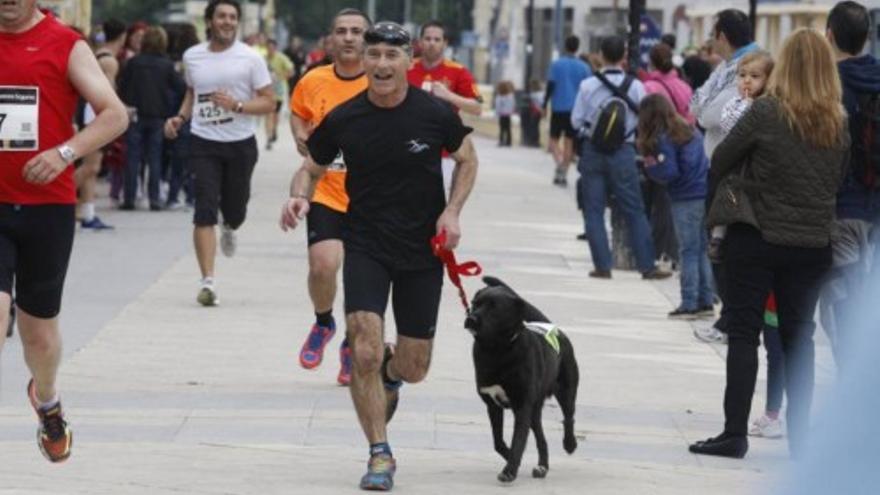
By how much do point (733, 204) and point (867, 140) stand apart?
3.11 feet

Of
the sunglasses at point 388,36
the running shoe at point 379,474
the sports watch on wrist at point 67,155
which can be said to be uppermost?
the sunglasses at point 388,36

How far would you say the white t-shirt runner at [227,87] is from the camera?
1414 centimetres

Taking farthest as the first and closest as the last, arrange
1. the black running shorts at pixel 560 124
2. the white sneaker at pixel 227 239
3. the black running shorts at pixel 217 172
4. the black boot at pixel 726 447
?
the black running shorts at pixel 560 124
the white sneaker at pixel 227 239
the black running shorts at pixel 217 172
the black boot at pixel 726 447

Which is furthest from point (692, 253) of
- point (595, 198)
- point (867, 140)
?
point (867, 140)

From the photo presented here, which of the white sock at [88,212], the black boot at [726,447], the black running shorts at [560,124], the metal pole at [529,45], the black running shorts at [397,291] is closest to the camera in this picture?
the black running shorts at [397,291]

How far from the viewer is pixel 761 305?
28.5 feet

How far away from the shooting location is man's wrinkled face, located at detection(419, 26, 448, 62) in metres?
13.4

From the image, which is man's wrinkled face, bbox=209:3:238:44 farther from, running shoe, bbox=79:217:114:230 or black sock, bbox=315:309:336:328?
running shoe, bbox=79:217:114:230

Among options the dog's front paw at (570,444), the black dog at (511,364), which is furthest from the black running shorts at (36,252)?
the dog's front paw at (570,444)

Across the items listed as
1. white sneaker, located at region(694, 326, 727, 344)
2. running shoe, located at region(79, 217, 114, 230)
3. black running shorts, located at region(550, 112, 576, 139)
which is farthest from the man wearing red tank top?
black running shorts, located at region(550, 112, 576, 139)

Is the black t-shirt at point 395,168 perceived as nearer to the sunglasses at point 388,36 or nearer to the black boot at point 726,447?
the sunglasses at point 388,36

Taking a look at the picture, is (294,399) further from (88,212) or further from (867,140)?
(88,212)

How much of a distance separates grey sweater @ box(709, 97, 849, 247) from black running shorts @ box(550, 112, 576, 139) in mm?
23140

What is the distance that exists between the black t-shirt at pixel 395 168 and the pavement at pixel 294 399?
0.86m
